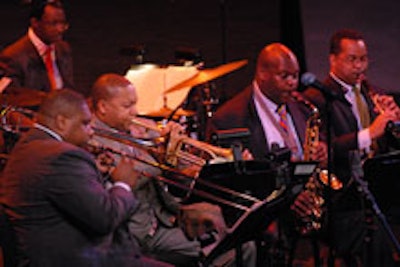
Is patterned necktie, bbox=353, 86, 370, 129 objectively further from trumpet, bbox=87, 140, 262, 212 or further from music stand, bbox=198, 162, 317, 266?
trumpet, bbox=87, 140, 262, 212

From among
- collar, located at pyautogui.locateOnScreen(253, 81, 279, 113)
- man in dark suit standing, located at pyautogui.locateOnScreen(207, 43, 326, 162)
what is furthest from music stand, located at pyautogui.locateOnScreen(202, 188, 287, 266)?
collar, located at pyautogui.locateOnScreen(253, 81, 279, 113)

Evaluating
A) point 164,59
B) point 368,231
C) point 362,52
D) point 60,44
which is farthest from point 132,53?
point 368,231

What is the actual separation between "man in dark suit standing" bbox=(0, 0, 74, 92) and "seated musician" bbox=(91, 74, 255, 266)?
39.3 inches

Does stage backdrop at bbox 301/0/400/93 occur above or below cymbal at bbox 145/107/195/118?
above

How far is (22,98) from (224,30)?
13.6ft

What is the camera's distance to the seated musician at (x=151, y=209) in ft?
20.7

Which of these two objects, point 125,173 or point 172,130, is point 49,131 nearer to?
point 125,173

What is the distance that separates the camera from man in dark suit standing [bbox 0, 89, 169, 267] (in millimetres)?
5102

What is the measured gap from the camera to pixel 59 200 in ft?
Result: 16.7

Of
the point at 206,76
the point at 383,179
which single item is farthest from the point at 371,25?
the point at 383,179

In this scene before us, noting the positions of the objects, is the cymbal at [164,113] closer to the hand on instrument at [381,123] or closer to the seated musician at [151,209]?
the seated musician at [151,209]

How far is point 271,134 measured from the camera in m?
7.02

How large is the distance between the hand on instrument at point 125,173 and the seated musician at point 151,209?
0.75 metres

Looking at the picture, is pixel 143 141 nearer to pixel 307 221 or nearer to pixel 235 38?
pixel 307 221
